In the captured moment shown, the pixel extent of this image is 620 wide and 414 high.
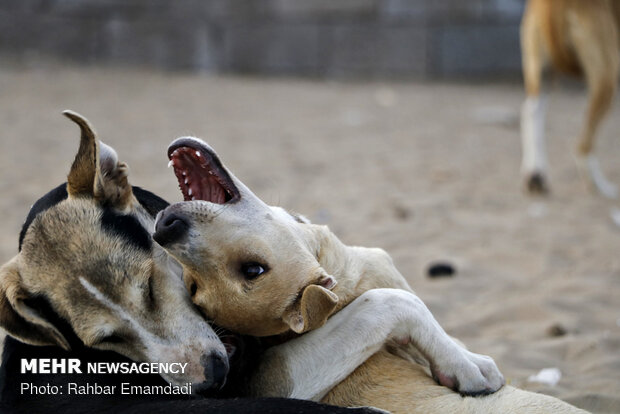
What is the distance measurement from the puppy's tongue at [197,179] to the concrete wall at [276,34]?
10.5 m

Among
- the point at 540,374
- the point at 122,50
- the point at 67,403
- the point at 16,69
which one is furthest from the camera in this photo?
the point at 122,50

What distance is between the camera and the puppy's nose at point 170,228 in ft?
9.48

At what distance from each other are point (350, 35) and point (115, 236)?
35.6ft

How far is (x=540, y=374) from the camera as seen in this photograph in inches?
149

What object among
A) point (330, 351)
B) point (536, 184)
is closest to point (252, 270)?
point (330, 351)

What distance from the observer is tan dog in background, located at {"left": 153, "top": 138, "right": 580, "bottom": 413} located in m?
2.90

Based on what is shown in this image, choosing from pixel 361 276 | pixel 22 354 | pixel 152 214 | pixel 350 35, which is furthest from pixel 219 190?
pixel 350 35

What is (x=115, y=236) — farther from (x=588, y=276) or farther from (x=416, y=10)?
(x=416, y=10)

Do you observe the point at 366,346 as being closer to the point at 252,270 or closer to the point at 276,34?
the point at 252,270

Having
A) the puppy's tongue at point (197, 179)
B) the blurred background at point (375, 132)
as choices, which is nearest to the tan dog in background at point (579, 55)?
the blurred background at point (375, 132)

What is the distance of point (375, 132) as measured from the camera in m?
10.2

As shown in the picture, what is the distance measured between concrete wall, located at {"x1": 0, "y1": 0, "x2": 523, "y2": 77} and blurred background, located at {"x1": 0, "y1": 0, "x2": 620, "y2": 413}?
Answer: 0.03 metres

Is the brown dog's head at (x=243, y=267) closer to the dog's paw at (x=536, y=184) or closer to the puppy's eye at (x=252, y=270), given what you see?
the puppy's eye at (x=252, y=270)

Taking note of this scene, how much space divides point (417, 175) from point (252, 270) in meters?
5.36
